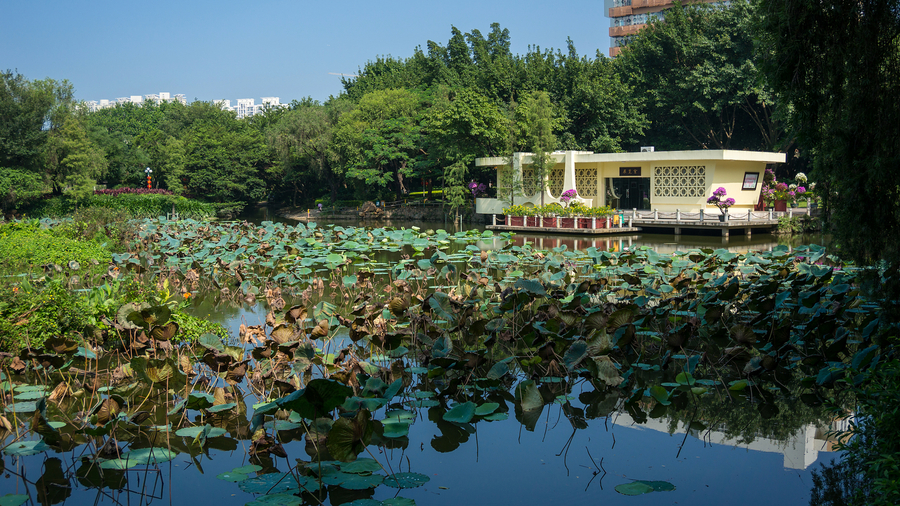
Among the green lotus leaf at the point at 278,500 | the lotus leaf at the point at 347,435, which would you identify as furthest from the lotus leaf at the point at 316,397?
the green lotus leaf at the point at 278,500

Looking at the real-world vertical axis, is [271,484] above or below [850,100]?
below

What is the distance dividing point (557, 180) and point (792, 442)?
25564 mm

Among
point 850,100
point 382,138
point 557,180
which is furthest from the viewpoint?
point 382,138

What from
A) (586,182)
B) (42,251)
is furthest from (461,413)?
(586,182)

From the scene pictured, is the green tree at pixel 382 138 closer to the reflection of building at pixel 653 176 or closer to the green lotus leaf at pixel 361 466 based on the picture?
the reflection of building at pixel 653 176

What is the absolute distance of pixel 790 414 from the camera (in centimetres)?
535

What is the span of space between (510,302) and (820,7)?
3.93 meters

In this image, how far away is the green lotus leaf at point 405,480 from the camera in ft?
13.4

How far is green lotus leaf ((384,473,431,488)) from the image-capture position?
4070 millimetres

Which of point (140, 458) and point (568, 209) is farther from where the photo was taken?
point (568, 209)

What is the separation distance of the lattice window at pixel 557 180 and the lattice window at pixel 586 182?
0.69 m

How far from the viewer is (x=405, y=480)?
4117mm

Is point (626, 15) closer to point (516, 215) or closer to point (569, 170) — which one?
point (569, 170)

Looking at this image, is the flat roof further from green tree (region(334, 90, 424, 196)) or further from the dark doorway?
green tree (region(334, 90, 424, 196))
